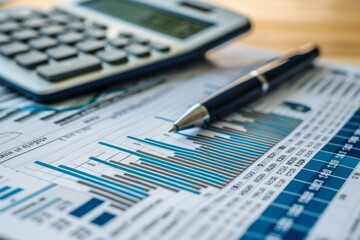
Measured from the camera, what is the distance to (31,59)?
0.43 metres

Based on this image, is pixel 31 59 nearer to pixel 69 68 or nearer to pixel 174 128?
pixel 69 68

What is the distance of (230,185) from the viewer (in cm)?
30

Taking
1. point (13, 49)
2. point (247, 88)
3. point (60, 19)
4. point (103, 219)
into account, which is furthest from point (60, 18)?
point (103, 219)

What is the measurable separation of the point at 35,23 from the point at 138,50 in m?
0.12

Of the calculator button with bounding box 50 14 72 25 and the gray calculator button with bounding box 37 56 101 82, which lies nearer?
the gray calculator button with bounding box 37 56 101 82

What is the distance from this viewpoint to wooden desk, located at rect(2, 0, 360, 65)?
1.99 ft

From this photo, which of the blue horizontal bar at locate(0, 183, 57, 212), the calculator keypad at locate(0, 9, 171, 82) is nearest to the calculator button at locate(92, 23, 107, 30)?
the calculator keypad at locate(0, 9, 171, 82)

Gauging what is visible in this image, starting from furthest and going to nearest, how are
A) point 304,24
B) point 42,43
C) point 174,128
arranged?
point 304,24 < point 42,43 < point 174,128

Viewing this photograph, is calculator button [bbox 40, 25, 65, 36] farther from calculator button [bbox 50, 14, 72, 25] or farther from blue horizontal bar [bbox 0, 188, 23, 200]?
blue horizontal bar [bbox 0, 188, 23, 200]

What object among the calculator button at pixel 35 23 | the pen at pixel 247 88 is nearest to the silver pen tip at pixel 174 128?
the pen at pixel 247 88

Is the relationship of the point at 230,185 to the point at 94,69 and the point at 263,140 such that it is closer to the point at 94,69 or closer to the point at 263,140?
the point at 263,140

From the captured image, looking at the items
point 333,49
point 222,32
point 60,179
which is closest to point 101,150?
point 60,179

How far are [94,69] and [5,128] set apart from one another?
0.33 feet

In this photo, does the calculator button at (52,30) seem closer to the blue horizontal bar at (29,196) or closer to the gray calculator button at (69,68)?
the gray calculator button at (69,68)
